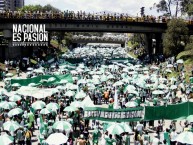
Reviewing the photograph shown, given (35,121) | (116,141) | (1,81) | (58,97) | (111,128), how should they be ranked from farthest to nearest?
(1,81), (58,97), (35,121), (116,141), (111,128)

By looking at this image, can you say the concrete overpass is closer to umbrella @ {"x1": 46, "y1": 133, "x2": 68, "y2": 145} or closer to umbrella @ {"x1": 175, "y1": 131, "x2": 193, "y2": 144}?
umbrella @ {"x1": 46, "y1": 133, "x2": 68, "y2": 145}

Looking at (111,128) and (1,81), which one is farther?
(1,81)

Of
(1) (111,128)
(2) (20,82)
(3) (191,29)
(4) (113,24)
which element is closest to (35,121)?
(1) (111,128)

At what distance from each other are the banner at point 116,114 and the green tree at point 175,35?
3914 cm

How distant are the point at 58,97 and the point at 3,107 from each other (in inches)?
266

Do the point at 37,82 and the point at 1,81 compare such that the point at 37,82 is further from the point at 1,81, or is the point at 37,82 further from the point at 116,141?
the point at 116,141

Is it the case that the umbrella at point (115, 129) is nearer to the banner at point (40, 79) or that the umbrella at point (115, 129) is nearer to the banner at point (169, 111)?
the banner at point (169, 111)

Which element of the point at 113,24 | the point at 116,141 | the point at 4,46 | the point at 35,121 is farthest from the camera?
the point at 113,24

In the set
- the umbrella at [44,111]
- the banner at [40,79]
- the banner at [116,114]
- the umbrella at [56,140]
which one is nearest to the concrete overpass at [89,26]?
the banner at [40,79]

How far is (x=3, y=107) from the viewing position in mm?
21344

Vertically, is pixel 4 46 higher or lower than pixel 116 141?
higher

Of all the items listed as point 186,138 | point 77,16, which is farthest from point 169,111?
point 77,16

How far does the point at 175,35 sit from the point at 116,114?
39.7 m

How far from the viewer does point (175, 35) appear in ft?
186
